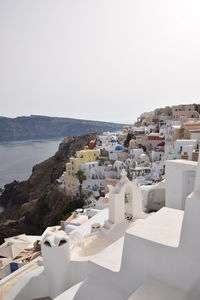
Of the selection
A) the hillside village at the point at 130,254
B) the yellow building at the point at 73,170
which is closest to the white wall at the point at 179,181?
the hillside village at the point at 130,254

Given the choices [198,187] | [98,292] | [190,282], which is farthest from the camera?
[98,292]

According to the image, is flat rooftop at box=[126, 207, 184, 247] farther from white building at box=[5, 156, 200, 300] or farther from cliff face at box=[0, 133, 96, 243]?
cliff face at box=[0, 133, 96, 243]

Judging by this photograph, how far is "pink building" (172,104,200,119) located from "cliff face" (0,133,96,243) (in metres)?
21.6

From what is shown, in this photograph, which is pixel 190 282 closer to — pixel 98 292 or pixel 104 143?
pixel 98 292

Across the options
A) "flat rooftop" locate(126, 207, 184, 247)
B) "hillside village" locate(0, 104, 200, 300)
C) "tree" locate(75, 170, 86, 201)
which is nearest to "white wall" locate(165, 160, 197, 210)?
"hillside village" locate(0, 104, 200, 300)

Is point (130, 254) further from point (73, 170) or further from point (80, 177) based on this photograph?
point (73, 170)

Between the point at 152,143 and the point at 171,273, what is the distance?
38092 millimetres

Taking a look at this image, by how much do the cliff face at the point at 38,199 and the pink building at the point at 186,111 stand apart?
21.6 m

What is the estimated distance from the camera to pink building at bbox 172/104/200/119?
5025cm

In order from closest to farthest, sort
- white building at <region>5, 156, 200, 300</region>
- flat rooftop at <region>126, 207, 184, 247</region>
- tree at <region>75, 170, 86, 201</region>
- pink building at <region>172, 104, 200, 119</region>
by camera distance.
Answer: white building at <region>5, 156, 200, 300</region>
flat rooftop at <region>126, 207, 184, 247</region>
tree at <region>75, 170, 86, 201</region>
pink building at <region>172, 104, 200, 119</region>

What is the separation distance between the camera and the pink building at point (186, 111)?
5025 centimetres

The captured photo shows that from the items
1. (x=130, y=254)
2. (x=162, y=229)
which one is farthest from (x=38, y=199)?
(x=162, y=229)

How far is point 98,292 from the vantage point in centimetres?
597

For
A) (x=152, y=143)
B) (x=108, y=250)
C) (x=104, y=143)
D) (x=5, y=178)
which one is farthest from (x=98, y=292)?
(x=5, y=178)
